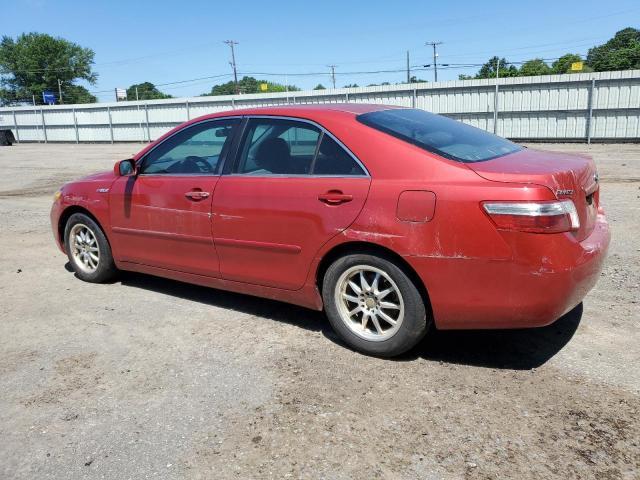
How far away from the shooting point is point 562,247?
3037 millimetres

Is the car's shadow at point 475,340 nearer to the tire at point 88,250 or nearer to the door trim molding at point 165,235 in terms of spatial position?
the door trim molding at point 165,235

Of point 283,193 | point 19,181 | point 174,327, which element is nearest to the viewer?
point 283,193

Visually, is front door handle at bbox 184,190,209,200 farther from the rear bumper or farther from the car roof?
the rear bumper

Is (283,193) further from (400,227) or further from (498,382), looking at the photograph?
(498,382)

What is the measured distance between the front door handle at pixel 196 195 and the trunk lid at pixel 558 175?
6.73 feet

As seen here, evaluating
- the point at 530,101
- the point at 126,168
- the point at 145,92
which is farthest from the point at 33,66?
the point at 126,168

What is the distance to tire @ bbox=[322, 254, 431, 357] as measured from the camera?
3.42m

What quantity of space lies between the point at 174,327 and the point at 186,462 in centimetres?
182

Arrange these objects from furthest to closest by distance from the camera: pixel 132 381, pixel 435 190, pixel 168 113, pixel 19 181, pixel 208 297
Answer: pixel 168 113
pixel 19 181
pixel 208 297
pixel 132 381
pixel 435 190

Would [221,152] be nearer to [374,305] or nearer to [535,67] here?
[374,305]

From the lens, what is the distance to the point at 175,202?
14.8ft

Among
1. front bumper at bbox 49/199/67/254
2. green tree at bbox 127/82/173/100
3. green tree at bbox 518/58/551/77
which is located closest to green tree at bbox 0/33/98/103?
green tree at bbox 127/82/173/100

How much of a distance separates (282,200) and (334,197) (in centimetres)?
43

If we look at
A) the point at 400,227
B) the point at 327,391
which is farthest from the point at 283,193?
the point at 327,391
